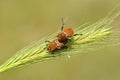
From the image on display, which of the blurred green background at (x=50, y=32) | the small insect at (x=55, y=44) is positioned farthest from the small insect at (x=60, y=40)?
the blurred green background at (x=50, y=32)

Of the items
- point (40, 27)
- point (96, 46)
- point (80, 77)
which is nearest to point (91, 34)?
point (96, 46)

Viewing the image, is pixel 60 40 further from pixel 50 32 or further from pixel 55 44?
pixel 50 32

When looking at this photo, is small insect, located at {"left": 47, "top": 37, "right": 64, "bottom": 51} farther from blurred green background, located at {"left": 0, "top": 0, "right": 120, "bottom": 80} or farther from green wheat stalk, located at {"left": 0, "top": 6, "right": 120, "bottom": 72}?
blurred green background, located at {"left": 0, "top": 0, "right": 120, "bottom": 80}

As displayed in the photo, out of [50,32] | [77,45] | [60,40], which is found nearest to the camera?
[77,45]

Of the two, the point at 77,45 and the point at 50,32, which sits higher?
the point at 50,32

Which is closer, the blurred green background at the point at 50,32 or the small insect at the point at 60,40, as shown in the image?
the small insect at the point at 60,40

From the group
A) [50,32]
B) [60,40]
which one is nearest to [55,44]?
[60,40]

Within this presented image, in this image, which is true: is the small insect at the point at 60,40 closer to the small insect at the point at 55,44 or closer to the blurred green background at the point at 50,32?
the small insect at the point at 55,44
